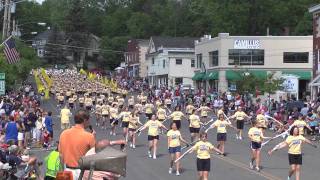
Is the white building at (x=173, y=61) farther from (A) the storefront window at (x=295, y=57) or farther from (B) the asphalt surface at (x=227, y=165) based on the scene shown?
(B) the asphalt surface at (x=227, y=165)

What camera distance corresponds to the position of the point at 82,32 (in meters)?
135

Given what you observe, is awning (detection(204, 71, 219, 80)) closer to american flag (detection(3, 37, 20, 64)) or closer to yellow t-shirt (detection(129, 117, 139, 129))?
american flag (detection(3, 37, 20, 64))

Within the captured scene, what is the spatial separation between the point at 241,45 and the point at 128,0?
84.9 m

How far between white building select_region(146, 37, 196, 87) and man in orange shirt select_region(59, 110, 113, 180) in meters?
75.1

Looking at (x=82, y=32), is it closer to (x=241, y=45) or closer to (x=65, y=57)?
(x=65, y=57)

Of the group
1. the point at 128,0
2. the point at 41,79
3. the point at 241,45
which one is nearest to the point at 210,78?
the point at 241,45

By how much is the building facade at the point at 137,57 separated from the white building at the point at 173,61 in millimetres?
12480

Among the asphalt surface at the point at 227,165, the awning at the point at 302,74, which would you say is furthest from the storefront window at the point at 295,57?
the asphalt surface at the point at 227,165

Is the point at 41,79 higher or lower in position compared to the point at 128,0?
lower

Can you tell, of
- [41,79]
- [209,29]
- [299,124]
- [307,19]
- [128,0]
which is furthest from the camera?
[128,0]

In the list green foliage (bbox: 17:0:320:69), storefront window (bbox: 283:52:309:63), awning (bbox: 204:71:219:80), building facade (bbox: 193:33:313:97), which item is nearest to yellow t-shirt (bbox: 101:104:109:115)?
building facade (bbox: 193:33:313:97)

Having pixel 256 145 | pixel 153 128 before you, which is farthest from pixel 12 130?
pixel 256 145

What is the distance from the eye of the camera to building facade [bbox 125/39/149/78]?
108 metres

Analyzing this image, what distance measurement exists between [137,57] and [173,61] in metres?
23.4
